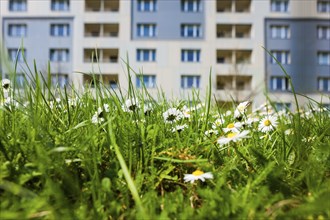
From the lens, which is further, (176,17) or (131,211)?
(176,17)

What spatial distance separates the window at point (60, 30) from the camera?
2383 centimetres

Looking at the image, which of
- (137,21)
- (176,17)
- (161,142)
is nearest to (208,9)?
(176,17)

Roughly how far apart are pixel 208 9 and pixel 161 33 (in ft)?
9.99

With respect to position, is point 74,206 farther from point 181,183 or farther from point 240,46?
point 240,46

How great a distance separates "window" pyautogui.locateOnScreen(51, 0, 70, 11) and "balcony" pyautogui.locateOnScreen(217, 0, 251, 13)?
8.89 meters

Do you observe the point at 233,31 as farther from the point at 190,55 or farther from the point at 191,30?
the point at 190,55

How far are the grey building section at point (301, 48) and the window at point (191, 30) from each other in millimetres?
3883

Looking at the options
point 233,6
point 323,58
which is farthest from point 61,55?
point 323,58

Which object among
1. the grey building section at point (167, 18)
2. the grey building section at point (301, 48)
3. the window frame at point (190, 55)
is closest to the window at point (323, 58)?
the grey building section at point (301, 48)

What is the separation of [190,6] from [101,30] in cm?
533

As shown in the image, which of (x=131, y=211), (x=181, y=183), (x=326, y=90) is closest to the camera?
(x=131, y=211)

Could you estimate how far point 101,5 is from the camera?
24688 mm

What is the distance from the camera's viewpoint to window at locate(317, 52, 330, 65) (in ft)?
77.6

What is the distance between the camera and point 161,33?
23.6m
